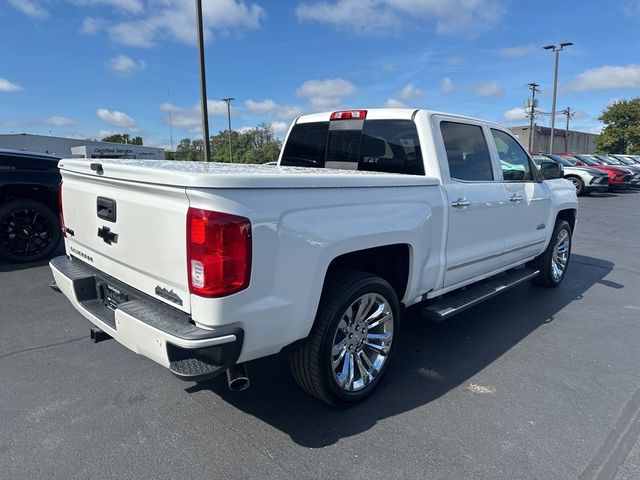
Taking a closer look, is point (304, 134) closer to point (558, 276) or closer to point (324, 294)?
point (324, 294)

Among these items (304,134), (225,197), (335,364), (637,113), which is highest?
(637,113)

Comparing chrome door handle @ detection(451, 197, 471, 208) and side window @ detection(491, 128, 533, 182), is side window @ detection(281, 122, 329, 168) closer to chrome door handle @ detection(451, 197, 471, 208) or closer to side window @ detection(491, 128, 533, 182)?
chrome door handle @ detection(451, 197, 471, 208)

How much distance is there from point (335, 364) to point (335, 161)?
2.13 metres

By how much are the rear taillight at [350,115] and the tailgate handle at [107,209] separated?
7.46 ft

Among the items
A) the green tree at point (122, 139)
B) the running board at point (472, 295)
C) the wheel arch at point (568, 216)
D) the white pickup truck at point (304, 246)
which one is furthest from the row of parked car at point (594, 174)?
the green tree at point (122, 139)

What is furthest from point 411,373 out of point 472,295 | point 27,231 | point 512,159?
point 27,231

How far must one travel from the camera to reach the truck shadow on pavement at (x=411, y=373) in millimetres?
2820

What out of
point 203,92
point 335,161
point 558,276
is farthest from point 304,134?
point 203,92

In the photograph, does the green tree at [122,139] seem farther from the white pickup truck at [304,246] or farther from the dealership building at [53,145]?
the white pickup truck at [304,246]

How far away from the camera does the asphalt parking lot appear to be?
2418 millimetres

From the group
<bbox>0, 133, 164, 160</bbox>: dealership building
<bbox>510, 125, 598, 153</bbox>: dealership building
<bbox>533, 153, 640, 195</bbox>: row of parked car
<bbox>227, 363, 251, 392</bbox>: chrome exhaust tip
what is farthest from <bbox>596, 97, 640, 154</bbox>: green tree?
<bbox>227, 363, 251, 392</bbox>: chrome exhaust tip

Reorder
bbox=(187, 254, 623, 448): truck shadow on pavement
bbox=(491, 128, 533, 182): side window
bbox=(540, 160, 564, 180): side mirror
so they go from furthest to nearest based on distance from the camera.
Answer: bbox=(540, 160, 564, 180): side mirror, bbox=(491, 128, 533, 182): side window, bbox=(187, 254, 623, 448): truck shadow on pavement

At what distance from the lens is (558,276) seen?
5.77 meters

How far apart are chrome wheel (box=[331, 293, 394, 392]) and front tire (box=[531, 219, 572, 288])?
3.22m
